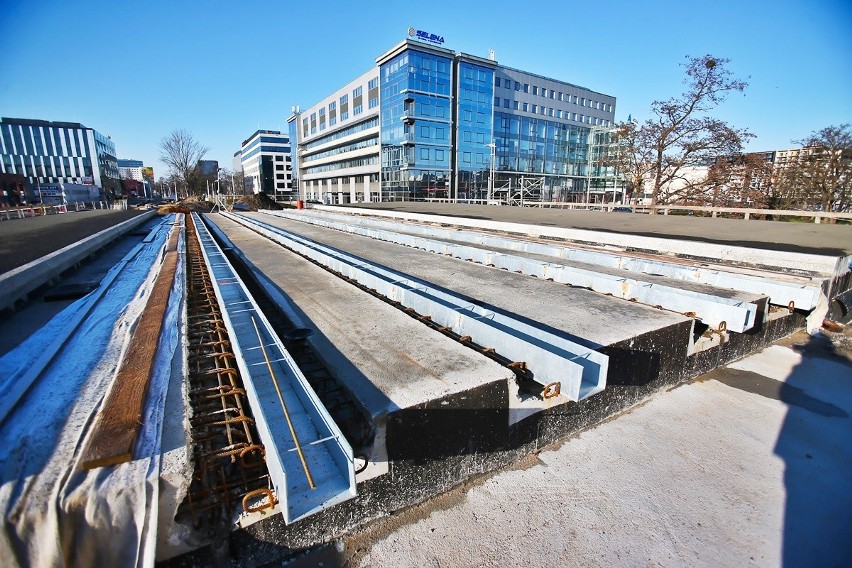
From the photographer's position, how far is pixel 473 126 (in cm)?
5025

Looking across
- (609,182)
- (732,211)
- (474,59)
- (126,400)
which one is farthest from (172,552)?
(609,182)

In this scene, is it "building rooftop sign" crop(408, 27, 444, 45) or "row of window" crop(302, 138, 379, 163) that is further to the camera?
"row of window" crop(302, 138, 379, 163)

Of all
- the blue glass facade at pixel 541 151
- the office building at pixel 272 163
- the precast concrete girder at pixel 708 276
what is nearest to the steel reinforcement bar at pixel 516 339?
the precast concrete girder at pixel 708 276

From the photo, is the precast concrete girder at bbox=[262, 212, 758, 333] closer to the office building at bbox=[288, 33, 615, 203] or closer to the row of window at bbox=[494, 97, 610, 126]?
the office building at bbox=[288, 33, 615, 203]

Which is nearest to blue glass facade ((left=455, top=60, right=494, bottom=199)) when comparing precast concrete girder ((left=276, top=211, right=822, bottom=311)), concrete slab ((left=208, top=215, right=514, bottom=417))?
precast concrete girder ((left=276, top=211, right=822, bottom=311))

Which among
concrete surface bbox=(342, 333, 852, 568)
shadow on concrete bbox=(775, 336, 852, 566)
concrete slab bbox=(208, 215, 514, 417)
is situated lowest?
shadow on concrete bbox=(775, 336, 852, 566)

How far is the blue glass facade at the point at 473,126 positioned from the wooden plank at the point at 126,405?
49680 millimetres

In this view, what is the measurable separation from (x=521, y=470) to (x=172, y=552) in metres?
2.36

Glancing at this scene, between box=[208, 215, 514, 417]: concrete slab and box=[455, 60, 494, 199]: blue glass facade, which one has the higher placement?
box=[455, 60, 494, 199]: blue glass facade

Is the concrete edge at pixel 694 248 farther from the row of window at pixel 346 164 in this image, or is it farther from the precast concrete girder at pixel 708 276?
the row of window at pixel 346 164

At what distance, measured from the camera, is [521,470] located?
3098mm

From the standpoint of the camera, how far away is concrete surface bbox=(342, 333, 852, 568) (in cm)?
243

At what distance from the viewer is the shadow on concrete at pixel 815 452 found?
2574mm

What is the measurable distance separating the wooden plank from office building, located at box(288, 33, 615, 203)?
4302 centimetres
